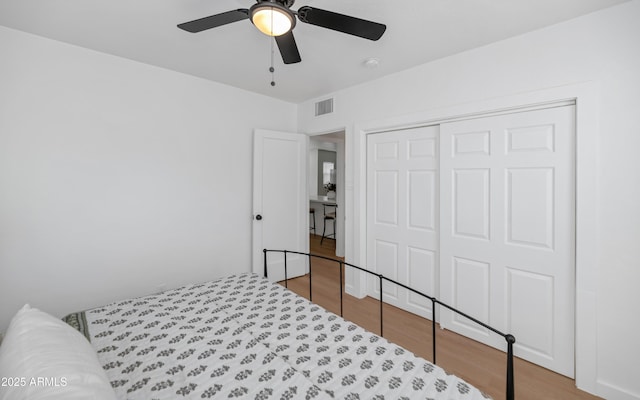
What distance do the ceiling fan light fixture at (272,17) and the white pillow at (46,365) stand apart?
62.2 inches

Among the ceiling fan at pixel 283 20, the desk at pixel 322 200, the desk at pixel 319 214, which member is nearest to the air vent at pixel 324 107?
the ceiling fan at pixel 283 20

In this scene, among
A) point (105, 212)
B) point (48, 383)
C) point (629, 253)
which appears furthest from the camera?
point (105, 212)

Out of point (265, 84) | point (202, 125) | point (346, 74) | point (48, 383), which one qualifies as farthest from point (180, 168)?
point (48, 383)

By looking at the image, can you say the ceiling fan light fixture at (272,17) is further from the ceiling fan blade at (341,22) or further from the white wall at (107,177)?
the white wall at (107,177)

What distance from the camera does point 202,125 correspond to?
309cm

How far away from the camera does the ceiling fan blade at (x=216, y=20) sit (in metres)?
1.41

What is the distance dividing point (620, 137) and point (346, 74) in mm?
2199

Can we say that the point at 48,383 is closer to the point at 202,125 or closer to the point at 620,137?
the point at 202,125

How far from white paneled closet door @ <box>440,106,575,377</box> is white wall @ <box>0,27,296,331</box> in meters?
2.43

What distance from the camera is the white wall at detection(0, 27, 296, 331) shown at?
215 centimetres

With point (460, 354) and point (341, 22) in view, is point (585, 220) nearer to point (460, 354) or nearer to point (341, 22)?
point (460, 354)

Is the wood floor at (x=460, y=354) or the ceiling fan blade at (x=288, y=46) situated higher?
the ceiling fan blade at (x=288, y=46)

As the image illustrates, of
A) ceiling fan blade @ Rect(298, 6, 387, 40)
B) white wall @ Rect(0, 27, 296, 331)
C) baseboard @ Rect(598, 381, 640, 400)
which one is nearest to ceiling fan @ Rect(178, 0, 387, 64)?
ceiling fan blade @ Rect(298, 6, 387, 40)

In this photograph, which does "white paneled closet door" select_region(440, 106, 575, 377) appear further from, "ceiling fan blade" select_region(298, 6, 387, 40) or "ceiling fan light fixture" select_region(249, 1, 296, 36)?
"ceiling fan light fixture" select_region(249, 1, 296, 36)
